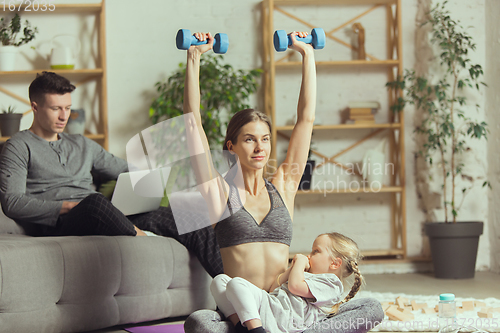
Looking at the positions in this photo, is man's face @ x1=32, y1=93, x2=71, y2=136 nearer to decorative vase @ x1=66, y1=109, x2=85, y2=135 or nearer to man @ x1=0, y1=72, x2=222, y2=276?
man @ x1=0, y1=72, x2=222, y2=276

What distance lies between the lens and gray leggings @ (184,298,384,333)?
1.34 meters

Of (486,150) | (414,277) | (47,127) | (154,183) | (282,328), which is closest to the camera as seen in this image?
(282,328)

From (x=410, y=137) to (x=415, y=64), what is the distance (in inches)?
21.9

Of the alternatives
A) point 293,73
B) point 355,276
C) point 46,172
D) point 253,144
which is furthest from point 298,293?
point 293,73

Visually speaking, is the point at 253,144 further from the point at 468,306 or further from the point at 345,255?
the point at 468,306

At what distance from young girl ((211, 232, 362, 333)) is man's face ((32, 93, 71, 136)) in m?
1.36

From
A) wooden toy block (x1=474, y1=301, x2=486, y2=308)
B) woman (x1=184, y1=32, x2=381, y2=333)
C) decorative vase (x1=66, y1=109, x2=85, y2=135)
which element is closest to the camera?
woman (x1=184, y1=32, x2=381, y2=333)

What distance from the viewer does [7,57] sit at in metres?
3.54

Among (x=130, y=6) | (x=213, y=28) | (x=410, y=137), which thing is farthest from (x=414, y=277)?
(x=130, y=6)

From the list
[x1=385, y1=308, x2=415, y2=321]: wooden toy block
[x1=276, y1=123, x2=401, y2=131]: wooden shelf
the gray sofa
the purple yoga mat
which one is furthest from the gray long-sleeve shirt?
[x1=385, y1=308, x2=415, y2=321]: wooden toy block

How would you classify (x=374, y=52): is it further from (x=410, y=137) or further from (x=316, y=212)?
(x=316, y=212)

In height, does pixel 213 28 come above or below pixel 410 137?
above

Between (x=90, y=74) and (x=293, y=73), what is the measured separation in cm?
151

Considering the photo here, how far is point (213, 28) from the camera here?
384 centimetres
